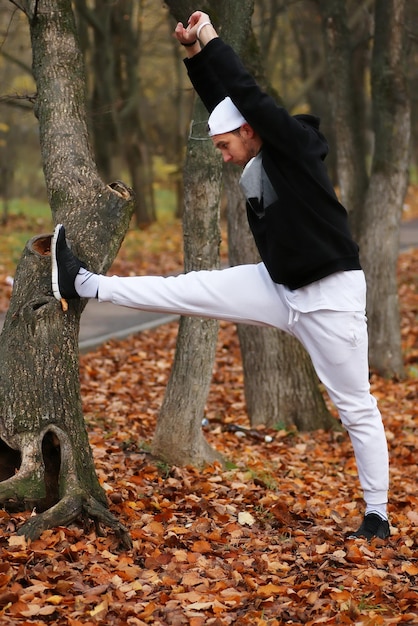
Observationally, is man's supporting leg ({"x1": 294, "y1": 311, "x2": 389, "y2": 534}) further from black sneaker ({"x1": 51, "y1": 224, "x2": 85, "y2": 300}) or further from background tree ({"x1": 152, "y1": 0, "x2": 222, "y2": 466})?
background tree ({"x1": 152, "y1": 0, "x2": 222, "y2": 466})

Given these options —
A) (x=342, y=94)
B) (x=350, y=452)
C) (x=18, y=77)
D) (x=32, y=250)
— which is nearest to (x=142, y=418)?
(x=350, y=452)

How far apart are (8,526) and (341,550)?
69.9 inches

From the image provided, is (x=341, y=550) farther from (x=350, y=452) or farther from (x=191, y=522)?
(x=350, y=452)

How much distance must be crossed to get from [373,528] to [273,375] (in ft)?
11.7

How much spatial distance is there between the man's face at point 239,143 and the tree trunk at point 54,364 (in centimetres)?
85

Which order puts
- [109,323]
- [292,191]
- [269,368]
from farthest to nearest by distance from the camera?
[109,323] → [269,368] → [292,191]

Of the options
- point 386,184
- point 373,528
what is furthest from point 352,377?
point 386,184

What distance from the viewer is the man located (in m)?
4.59

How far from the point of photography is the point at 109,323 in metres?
13.4

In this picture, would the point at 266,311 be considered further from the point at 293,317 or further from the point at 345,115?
the point at 345,115

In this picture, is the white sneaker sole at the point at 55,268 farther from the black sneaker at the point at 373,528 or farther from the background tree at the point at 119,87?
the background tree at the point at 119,87

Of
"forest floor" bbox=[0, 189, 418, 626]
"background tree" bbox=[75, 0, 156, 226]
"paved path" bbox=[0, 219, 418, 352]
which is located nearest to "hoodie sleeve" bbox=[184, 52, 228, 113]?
"forest floor" bbox=[0, 189, 418, 626]

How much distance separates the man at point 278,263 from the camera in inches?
181

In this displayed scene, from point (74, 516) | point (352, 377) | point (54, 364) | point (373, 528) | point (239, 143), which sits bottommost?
point (373, 528)
